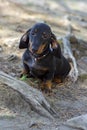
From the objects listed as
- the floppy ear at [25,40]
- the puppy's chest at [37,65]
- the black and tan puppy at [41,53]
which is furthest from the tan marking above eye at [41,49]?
the floppy ear at [25,40]

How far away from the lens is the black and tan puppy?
5.48m

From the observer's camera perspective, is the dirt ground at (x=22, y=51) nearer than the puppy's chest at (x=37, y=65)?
Yes

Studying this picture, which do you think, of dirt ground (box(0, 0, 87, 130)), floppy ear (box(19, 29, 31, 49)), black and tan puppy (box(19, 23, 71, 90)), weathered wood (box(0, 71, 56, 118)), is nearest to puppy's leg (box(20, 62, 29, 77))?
black and tan puppy (box(19, 23, 71, 90))

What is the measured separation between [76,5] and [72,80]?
28.2 feet

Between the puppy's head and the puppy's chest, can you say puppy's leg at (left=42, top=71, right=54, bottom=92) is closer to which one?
the puppy's chest

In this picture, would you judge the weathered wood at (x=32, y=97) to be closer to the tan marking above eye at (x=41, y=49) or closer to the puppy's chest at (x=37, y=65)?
the tan marking above eye at (x=41, y=49)

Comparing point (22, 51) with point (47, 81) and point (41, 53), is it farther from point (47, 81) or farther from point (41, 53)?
point (41, 53)

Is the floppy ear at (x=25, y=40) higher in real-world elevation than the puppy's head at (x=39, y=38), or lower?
lower

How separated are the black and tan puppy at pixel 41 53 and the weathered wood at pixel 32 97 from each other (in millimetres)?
628

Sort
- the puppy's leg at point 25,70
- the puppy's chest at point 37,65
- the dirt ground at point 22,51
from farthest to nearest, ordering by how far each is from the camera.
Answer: the puppy's leg at point 25,70 → the puppy's chest at point 37,65 → the dirt ground at point 22,51

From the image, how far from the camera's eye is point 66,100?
5.83 metres

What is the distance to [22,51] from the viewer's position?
7438 millimetres

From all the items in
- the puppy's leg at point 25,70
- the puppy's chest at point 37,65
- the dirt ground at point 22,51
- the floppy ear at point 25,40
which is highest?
the floppy ear at point 25,40

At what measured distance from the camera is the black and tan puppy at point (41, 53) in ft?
18.0
